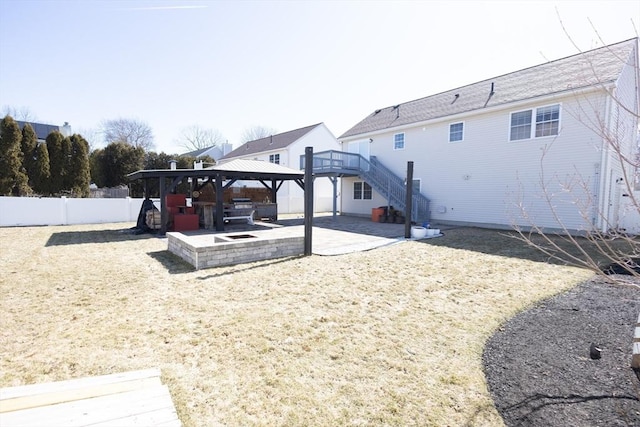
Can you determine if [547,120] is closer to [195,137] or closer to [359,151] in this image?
[359,151]

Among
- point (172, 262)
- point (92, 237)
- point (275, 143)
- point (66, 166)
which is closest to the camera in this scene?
point (172, 262)

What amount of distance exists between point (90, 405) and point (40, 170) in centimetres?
2064

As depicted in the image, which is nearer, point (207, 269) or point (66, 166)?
point (207, 269)

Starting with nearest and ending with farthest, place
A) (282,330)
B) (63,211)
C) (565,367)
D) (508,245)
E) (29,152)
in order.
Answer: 1. (565,367)
2. (282,330)
3. (508,245)
4. (63,211)
5. (29,152)

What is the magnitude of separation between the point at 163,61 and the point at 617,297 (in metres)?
15.0

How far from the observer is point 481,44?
3367 millimetres

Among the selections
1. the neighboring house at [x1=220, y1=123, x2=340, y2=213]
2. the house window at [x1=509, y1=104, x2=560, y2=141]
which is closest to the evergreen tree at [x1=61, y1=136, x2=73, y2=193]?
the neighboring house at [x1=220, y1=123, x2=340, y2=213]

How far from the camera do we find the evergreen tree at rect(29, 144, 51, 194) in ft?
55.3

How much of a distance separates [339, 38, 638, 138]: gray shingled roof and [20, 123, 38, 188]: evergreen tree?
58.0ft

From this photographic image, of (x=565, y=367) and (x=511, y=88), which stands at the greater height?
(x=511, y=88)

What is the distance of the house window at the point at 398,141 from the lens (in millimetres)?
16859

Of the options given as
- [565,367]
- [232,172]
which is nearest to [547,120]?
[565,367]

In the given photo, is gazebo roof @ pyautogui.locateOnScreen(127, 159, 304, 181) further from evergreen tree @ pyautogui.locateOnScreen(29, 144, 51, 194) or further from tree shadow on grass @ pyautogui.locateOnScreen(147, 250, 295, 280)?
evergreen tree @ pyautogui.locateOnScreen(29, 144, 51, 194)

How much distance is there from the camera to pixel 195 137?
4825 centimetres
